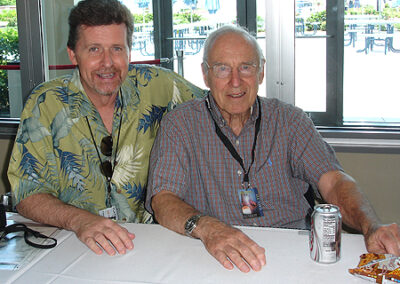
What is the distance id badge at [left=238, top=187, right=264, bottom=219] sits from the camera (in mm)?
2119

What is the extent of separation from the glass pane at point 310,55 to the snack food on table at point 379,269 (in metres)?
2.08

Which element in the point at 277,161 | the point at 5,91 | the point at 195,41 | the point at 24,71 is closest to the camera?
the point at 277,161

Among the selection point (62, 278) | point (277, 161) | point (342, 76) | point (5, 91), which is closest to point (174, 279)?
point (62, 278)

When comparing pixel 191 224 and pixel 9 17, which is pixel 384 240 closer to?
pixel 191 224

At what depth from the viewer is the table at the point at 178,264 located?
1.42 meters

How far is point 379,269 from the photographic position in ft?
4.52

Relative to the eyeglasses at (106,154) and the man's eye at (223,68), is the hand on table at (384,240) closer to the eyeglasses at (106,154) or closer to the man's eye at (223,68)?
the man's eye at (223,68)

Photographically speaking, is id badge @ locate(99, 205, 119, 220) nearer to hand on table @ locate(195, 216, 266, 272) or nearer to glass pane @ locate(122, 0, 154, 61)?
hand on table @ locate(195, 216, 266, 272)

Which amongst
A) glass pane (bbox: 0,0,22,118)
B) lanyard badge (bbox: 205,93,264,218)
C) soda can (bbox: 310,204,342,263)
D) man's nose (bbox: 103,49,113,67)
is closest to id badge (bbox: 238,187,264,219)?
lanyard badge (bbox: 205,93,264,218)

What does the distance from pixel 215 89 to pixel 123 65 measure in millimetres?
441

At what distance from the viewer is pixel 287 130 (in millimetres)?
2207

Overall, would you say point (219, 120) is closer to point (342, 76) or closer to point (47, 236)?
point (47, 236)

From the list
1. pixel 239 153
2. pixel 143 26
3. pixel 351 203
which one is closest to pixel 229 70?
pixel 239 153

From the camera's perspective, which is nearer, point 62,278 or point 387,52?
point 62,278
